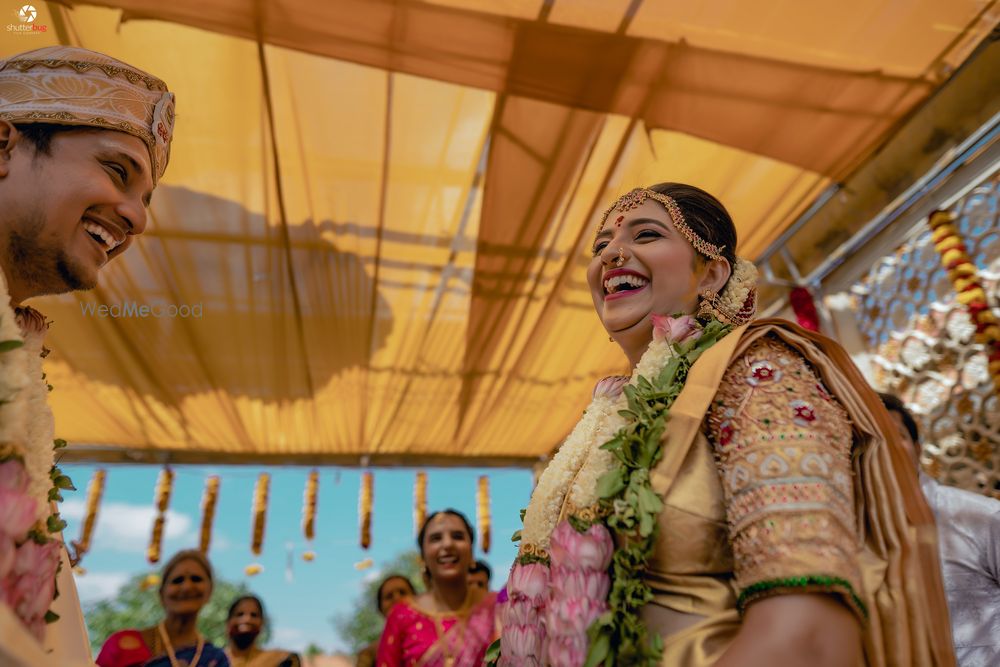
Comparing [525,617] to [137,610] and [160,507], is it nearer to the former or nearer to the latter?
[160,507]

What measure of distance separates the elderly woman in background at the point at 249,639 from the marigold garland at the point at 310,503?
11.2 ft

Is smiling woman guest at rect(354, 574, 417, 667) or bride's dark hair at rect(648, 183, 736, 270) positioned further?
smiling woman guest at rect(354, 574, 417, 667)

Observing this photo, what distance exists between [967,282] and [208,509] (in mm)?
7938

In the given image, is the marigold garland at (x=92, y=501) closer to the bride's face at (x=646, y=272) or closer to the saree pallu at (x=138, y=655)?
the saree pallu at (x=138, y=655)

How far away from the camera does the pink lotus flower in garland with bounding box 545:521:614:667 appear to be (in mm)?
1113

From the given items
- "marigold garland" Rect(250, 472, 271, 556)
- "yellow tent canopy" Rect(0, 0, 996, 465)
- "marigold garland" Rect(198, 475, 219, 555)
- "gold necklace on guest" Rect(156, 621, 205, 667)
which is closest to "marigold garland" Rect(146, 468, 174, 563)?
"marigold garland" Rect(198, 475, 219, 555)

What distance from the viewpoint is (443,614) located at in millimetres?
4148

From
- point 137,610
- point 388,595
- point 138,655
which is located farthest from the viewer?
point 137,610

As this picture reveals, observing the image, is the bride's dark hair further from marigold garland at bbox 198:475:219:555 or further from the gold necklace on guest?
marigold garland at bbox 198:475:219:555

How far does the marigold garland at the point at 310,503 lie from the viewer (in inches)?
330

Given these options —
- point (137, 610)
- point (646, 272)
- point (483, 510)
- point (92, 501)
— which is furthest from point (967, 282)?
point (137, 610)

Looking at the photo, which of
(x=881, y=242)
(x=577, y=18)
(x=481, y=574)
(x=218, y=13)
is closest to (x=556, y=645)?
(x=577, y=18)

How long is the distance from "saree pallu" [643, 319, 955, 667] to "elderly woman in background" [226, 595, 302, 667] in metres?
4.08

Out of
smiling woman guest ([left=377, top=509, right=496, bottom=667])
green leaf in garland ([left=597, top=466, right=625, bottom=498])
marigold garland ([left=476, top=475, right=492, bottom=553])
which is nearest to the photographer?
green leaf in garland ([left=597, top=466, right=625, bottom=498])
